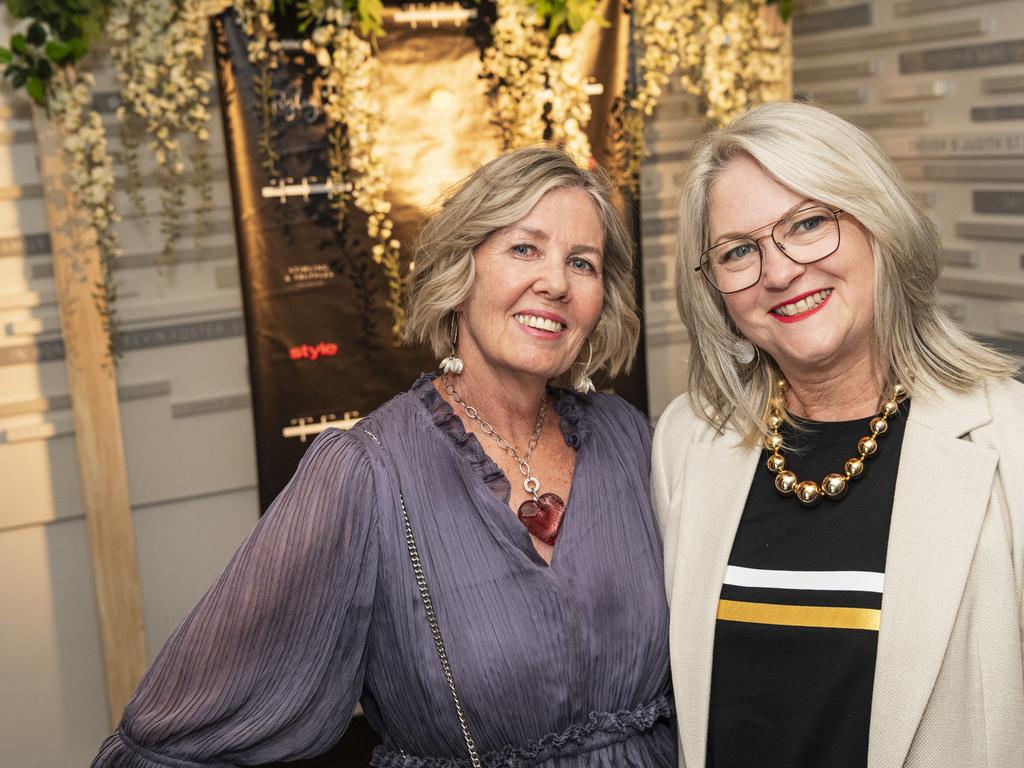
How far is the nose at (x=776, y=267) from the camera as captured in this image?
1.95 metres

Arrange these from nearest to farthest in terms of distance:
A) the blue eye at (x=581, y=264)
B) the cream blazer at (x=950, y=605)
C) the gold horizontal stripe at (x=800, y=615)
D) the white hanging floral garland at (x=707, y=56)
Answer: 1. the cream blazer at (x=950, y=605)
2. the gold horizontal stripe at (x=800, y=615)
3. the blue eye at (x=581, y=264)
4. the white hanging floral garland at (x=707, y=56)

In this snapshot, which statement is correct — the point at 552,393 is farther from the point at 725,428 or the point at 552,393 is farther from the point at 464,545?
the point at 464,545

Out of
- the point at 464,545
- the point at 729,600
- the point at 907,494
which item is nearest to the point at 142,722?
the point at 464,545

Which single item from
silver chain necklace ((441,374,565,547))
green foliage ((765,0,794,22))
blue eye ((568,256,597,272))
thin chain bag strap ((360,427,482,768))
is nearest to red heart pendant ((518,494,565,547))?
silver chain necklace ((441,374,565,547))

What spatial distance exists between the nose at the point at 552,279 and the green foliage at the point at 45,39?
7.21ft

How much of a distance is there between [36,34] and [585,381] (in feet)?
7.54

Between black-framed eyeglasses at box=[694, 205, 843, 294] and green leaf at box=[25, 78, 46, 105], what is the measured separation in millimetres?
2478

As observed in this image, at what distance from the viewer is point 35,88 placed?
3.51 m

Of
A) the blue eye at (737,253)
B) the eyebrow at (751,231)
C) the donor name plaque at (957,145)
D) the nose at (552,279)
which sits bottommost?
the nose at (552,279)

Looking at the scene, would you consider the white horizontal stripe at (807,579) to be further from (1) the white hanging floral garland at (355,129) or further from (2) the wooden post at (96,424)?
(2) the wooden post at (96,424)

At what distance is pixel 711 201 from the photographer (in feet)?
6.93

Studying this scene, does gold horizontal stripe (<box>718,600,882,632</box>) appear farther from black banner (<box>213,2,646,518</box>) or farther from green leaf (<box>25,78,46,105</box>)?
green leaf (<box>25,78,46,105</box>)

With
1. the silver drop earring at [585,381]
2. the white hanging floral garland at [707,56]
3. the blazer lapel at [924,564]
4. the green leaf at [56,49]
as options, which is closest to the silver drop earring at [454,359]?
the silver drop earring at [585,381]

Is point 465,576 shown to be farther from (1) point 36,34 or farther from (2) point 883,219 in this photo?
(1) point 36,34
